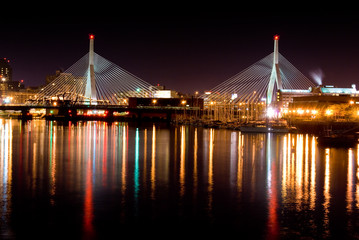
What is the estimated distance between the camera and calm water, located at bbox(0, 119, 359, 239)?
21.1 ft

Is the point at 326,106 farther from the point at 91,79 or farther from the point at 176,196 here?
the point at 176,196

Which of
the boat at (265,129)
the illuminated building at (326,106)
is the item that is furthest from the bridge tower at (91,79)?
the illuminated building at (326,106)

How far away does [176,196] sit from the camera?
27.3 feet

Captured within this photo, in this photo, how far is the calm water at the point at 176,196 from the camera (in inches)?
253

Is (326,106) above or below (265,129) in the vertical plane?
above

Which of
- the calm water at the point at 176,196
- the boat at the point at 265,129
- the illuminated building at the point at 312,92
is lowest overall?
the calm water at the point at 176,196

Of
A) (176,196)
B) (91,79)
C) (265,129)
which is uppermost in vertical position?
(91,79)

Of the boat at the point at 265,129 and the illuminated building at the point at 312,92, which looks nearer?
the boat at the point at 265,129

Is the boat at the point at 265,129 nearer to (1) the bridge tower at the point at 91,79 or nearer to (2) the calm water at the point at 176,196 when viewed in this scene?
(2) the calm water at the point at 176,196

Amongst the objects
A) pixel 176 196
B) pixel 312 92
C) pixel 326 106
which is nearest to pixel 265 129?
pixel 326 106

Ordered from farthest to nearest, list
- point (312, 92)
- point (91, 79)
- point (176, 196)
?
1. point (312, 92)
2. point (91, 79)
3. point (176, 196)

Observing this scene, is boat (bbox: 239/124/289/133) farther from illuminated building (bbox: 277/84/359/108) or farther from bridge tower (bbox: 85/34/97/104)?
illuminated building (bbox: 277/84/359/108)

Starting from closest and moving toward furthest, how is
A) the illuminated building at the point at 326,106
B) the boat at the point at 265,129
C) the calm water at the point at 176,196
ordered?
1. the calm water at the point at 176,196
2. the boat at the point at 265,129
3. the illuminated building at the point at 326,106

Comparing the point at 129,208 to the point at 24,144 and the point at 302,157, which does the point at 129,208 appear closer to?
the point at 302,157
